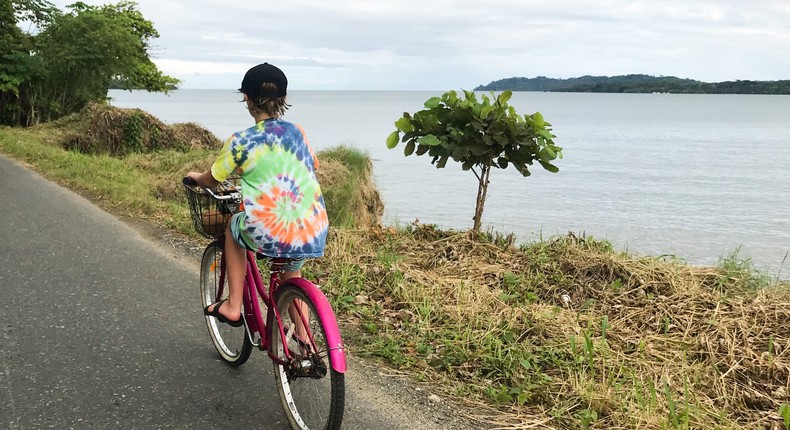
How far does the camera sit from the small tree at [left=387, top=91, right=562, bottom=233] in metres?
6.70

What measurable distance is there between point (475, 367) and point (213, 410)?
167 cm

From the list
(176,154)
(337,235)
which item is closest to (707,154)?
(176,154)

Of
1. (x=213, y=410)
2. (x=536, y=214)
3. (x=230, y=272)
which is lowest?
(x=536, y=214)

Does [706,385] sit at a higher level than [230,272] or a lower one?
lower

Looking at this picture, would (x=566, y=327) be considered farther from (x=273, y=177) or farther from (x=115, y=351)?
(x=115, y=351)

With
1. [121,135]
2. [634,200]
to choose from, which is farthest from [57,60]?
[634,200]

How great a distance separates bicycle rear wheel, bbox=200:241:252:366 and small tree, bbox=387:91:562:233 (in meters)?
2.74

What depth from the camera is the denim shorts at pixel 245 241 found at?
11.5 ft

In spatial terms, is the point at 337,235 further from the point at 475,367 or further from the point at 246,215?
the point at 246,215

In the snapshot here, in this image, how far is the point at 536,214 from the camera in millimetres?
22453

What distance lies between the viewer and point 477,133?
6.94 metres

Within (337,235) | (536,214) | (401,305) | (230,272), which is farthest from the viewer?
(536,214)

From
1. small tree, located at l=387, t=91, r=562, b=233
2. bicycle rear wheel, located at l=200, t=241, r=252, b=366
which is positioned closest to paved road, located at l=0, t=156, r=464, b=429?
bicycle rear wheel, located at l=200, t=241, r=252, b=366

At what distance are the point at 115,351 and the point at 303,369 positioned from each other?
1.80 metres
